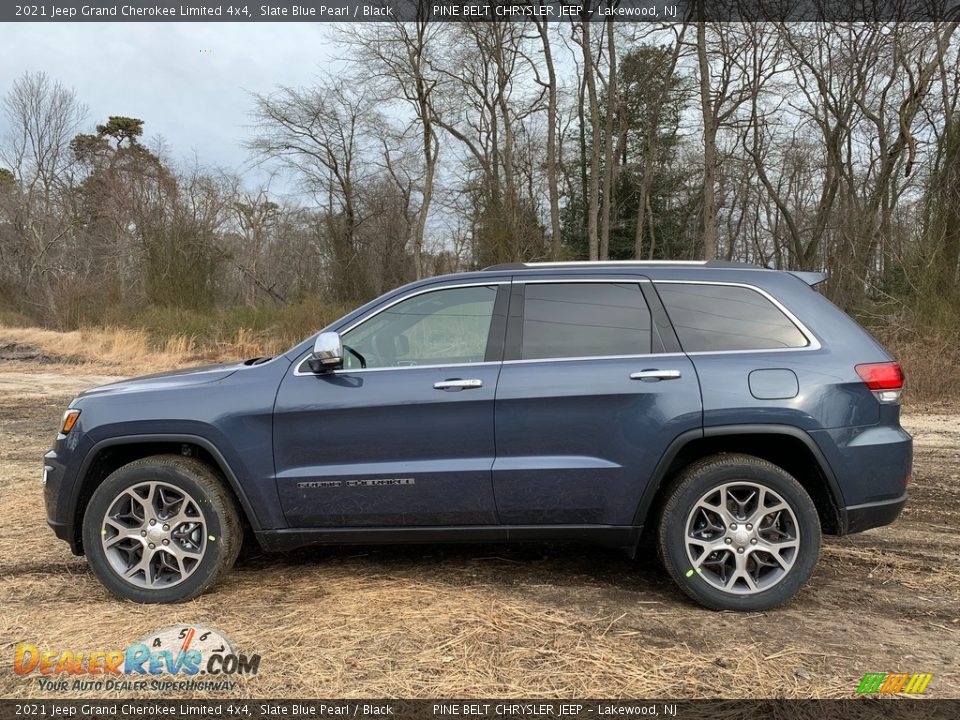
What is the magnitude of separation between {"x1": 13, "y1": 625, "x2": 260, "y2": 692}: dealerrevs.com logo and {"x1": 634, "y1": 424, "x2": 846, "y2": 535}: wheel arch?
82.0 inches

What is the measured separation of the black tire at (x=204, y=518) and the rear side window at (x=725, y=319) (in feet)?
8.69

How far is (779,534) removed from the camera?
3.44 m

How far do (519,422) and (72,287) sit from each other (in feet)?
83.7

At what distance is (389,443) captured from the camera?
354 cm

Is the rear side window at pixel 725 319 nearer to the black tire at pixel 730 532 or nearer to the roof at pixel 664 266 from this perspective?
the roof at pixel 664 266

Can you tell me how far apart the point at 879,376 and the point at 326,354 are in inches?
113

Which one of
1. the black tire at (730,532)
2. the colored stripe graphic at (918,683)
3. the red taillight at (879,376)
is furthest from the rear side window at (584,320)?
the colored stripe graphic at (918,683)

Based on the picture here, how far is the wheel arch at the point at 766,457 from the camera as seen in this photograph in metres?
3.40

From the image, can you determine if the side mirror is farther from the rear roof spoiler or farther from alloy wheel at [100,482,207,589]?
the rear roof spoiler

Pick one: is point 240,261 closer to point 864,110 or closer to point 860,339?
point 864,110

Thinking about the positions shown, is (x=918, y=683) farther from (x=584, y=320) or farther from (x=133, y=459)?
(x=133, y=459)

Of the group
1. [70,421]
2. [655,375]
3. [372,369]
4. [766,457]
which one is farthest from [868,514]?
[70,421]

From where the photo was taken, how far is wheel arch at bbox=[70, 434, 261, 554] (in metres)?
3.60

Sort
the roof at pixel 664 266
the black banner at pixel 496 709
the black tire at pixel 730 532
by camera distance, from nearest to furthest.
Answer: the black banner at pixel 496 709 → the black tire at pixel 730 532 → the roof at pixel 664 266
